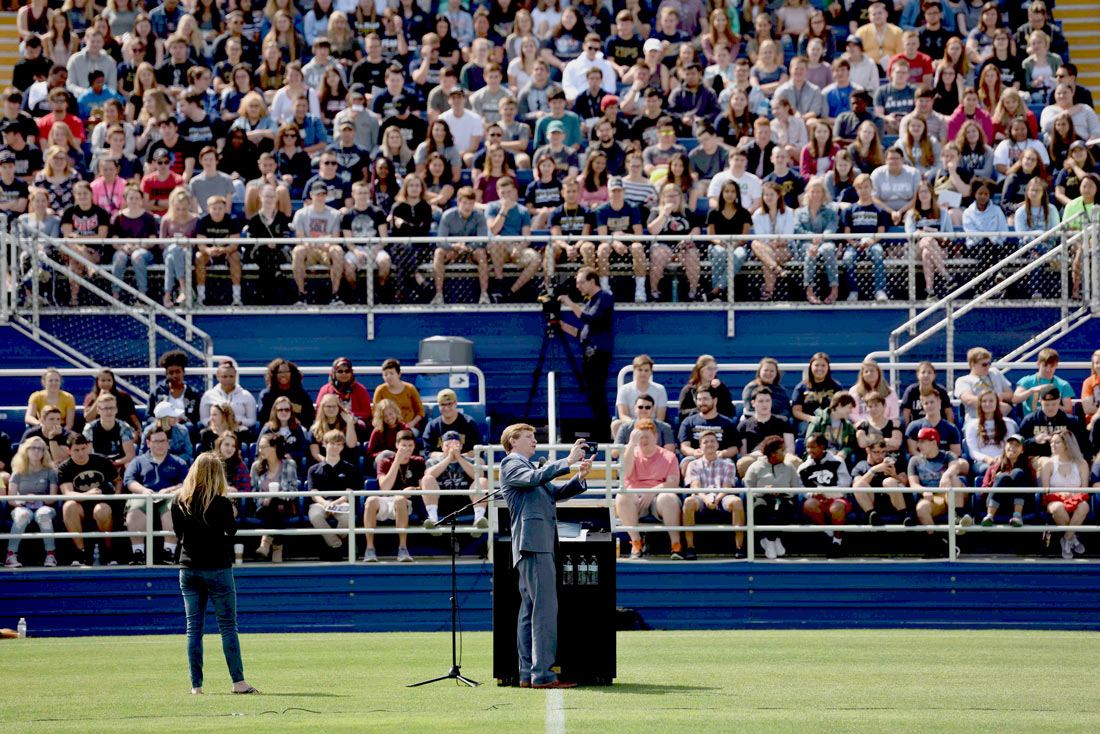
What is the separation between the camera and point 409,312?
20.2m

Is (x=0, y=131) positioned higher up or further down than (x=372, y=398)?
higher up

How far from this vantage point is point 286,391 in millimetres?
17844

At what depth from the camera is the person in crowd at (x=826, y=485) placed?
54.3ft

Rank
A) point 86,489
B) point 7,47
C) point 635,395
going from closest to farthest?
point 86,489
point 635,395
point 7,47

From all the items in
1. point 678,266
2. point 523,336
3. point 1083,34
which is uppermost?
point 1083,34

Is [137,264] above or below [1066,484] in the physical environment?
above

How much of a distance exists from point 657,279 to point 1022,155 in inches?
195

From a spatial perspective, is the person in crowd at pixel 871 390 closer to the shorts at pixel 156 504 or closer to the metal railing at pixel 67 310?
the shorts at pixel 156 504

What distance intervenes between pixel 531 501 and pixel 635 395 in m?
7.60

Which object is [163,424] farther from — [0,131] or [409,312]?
[0,131]

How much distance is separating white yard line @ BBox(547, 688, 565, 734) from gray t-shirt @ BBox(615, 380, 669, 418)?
765 cm

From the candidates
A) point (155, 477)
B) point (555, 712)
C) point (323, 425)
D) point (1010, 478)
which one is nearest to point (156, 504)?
point (155, 477)

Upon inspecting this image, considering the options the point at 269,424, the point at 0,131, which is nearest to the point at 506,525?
the point at 269,424

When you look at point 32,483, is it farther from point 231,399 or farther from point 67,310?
point 67,310
